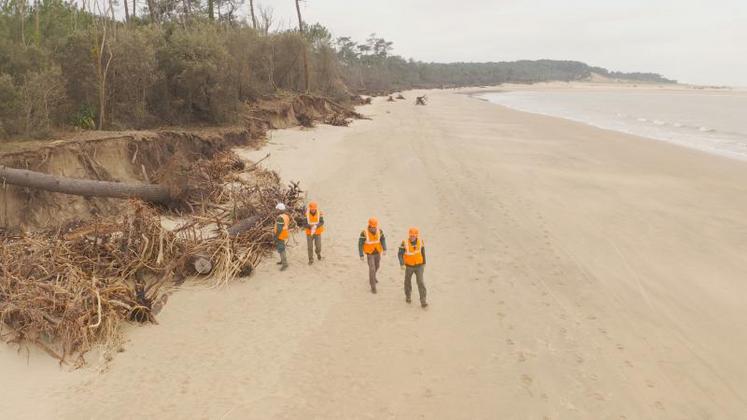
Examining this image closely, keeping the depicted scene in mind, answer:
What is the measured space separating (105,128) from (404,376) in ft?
44.9

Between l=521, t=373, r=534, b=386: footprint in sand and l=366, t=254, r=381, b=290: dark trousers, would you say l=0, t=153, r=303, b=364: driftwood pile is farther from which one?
l=521, t=373, r=534, b=386: footprint in sand

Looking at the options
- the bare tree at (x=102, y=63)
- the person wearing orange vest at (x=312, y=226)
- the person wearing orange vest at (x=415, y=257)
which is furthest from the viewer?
the bare tree at (x=102, y=63)

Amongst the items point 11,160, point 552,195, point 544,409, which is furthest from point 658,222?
point 11,160

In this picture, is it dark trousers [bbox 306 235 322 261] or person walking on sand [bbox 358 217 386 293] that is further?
dark trousers [bbox 306 235 322 261]

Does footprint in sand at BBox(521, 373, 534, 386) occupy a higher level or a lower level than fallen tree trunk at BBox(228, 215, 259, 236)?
lower

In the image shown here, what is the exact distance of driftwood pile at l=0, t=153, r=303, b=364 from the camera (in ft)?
22.4

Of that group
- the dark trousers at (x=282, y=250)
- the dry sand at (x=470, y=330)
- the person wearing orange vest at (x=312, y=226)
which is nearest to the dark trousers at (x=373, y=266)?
the dry sand at (x=470, y=330)

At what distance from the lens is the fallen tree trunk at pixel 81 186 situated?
33.1 feet

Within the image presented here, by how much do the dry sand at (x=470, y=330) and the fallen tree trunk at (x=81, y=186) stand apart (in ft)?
12.3

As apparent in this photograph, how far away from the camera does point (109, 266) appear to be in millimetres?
8445

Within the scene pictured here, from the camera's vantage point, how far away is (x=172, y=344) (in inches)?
281

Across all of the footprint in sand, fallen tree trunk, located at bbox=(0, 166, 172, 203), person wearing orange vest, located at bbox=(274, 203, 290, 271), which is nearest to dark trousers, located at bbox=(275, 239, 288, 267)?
person wearing orange vest, located at bbox=(274, 203, 290, 271)

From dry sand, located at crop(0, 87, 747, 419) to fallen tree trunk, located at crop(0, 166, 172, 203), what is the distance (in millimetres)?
3748

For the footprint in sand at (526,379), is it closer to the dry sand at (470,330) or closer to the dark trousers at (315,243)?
the dry sand at (470,330)
